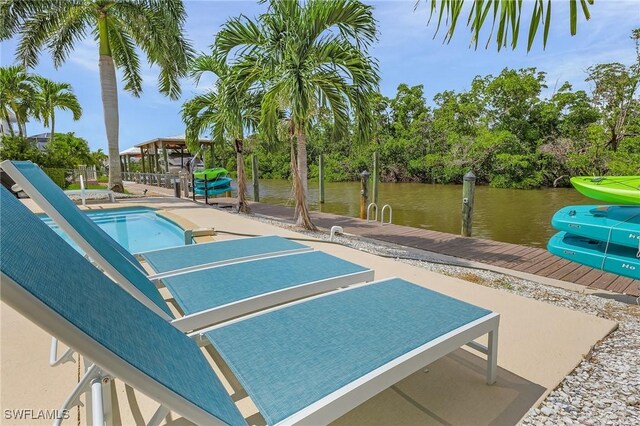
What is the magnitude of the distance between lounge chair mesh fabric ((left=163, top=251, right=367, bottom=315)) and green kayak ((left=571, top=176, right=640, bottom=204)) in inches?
136

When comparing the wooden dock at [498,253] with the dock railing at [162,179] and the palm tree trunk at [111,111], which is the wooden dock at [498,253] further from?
the dock railing at [162,179]

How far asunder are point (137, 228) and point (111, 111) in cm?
512

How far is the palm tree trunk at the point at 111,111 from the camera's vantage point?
32.6 ft

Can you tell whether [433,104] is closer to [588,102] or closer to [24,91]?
[588,102]

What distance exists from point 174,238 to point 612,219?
644cm

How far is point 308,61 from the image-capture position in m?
6.02

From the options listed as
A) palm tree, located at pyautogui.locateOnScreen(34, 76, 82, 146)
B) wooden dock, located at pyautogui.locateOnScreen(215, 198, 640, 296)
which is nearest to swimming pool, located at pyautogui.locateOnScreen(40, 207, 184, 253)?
wooden dock, located at pyautogui.locateOnScreen(215, 198, 640, 296)

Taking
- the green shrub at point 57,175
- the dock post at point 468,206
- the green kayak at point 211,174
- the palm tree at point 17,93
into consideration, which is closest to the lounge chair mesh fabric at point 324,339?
the dock post at point 468,206

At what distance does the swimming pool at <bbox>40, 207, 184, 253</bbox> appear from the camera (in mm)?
6086

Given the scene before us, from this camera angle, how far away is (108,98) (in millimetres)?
10125

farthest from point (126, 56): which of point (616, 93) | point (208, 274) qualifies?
point (616, 93)

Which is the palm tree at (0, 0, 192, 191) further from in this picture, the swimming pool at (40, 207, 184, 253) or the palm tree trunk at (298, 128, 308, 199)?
the palm tree trunk at (298, 128, 308, 199)

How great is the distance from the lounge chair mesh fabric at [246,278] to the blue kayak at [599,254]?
10.3ft

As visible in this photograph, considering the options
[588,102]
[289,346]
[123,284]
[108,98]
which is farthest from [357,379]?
[588,102]
